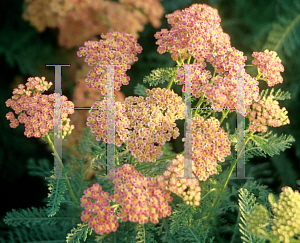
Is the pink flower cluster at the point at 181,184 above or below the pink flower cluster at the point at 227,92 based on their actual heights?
below

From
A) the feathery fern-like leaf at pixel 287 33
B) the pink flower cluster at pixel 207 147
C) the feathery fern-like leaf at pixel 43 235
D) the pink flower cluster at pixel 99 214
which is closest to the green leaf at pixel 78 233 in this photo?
the pink flower cluster at pixel 99 214

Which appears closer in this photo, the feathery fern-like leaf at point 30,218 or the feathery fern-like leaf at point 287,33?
the feathery fern-like leaf at point 30,218

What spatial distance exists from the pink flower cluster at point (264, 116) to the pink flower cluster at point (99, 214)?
18.5 inches

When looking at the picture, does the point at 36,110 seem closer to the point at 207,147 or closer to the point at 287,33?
the point at 207,147

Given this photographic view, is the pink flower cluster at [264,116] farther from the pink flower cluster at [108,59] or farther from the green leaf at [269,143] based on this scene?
the pink flower cluster at [108,59]

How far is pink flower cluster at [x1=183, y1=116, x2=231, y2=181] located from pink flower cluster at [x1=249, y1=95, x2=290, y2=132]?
0.10 m

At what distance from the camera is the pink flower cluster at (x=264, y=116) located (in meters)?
0.91

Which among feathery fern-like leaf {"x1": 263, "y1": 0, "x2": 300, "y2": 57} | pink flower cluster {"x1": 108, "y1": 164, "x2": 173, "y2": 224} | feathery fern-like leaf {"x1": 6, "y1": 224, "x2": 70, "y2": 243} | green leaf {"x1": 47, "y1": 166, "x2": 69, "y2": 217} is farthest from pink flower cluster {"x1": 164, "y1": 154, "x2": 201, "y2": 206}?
feathery fern-like leaf {"x1": 263, "y1": 0, "x2": 300, "y2": 57}

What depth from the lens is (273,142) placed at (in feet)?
3.32

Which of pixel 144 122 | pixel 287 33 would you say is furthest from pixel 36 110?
pixel 287 33

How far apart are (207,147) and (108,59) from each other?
0.42 metres

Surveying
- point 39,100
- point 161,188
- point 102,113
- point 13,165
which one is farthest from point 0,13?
point 161,188

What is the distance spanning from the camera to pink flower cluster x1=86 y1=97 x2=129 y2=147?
2.97 ft

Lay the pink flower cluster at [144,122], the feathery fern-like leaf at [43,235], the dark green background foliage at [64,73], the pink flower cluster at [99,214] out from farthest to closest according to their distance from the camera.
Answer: the dark green background foliage at [64,73] → the feathery fern-like leaf at [43,235] → the pink flower cluster at [144,122] → the pink flower cluster at [99,214]
